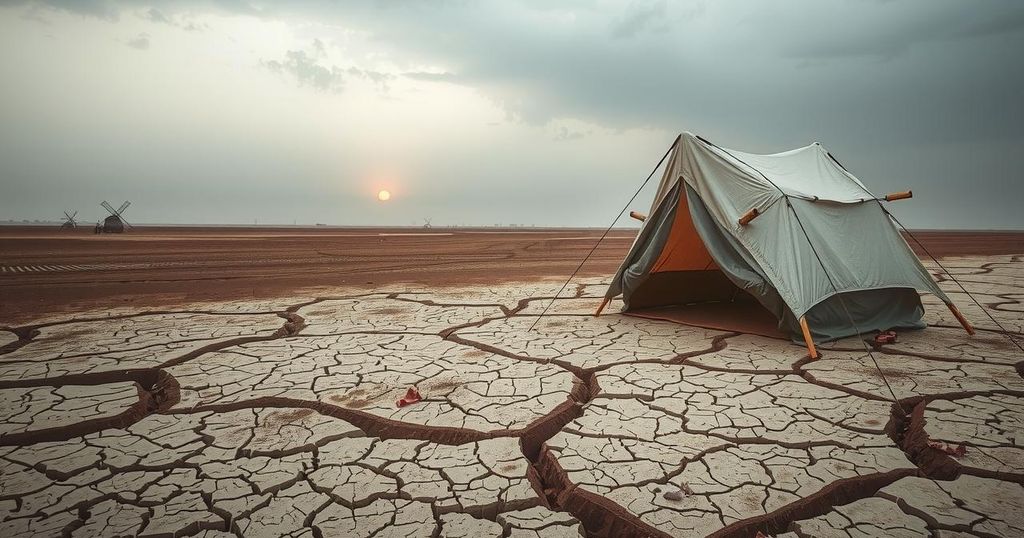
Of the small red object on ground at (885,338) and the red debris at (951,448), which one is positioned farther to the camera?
the small red object on ground at (885,338)

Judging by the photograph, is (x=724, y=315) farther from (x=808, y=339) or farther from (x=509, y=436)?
(x=509, y=436)

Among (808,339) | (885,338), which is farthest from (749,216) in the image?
(885,338)

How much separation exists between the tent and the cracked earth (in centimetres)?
36

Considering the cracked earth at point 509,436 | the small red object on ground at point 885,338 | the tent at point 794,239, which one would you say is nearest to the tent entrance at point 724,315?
the cracked earth at point 509,436

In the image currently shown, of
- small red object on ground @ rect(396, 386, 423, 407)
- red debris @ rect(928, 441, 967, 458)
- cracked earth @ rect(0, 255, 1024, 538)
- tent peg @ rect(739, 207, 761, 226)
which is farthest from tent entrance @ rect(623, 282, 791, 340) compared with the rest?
small red object on ground @ rect(396, 386, 423, 407)

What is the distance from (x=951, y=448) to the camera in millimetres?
2104

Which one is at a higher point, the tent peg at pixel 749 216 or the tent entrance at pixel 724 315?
the tent peg at pixel 749 216

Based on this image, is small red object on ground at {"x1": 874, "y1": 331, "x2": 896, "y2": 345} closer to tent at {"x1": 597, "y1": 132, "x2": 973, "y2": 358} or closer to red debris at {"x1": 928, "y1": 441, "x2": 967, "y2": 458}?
tent at {"x1": 597, "y1": 132, "x2": 973, "y2": 358}

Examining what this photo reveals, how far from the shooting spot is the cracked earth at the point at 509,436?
68.2 inches

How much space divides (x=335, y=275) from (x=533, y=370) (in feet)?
23.9

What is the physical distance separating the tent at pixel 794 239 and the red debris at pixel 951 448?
1380 mm

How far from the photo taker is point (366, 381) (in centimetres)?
316

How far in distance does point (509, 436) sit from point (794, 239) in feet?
10.5

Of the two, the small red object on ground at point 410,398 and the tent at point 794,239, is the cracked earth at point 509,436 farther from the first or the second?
the tent at point 794,239
